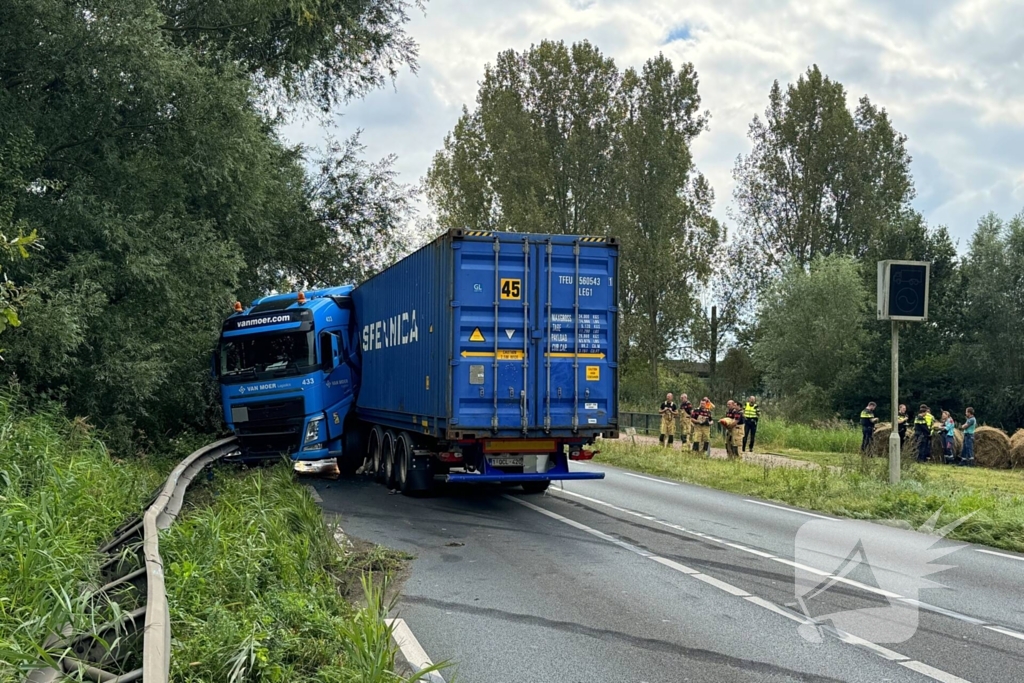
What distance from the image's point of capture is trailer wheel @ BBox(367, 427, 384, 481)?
51.4ft

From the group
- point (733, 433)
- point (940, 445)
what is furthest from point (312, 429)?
point (940, 445)

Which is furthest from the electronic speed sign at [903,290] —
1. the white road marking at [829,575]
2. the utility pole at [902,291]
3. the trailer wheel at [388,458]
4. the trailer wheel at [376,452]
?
the trailer wheel at [376,452]

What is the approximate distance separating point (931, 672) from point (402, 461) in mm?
9542

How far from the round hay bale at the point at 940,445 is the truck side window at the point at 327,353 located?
16.9 meters

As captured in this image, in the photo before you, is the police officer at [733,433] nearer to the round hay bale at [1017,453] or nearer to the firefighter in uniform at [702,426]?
the firefighter in uniform at [702,426]

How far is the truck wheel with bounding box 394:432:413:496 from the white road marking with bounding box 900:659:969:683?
28.7 ft

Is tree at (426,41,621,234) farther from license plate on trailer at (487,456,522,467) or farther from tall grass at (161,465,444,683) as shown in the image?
tall grass at (161,465,444,683)

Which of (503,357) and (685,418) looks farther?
(685,418)

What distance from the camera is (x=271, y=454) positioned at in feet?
53.4

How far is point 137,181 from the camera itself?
1739 cm

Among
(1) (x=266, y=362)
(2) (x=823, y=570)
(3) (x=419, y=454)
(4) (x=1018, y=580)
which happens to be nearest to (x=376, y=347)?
(1) (x=266, y=362)

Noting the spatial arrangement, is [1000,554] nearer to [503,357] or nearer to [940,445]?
[503,357]

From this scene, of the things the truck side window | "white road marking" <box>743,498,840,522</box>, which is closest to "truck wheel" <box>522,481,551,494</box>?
"white road marking" <box>743,498,840,522</box>

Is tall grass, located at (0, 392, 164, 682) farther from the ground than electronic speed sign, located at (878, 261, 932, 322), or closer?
closer
